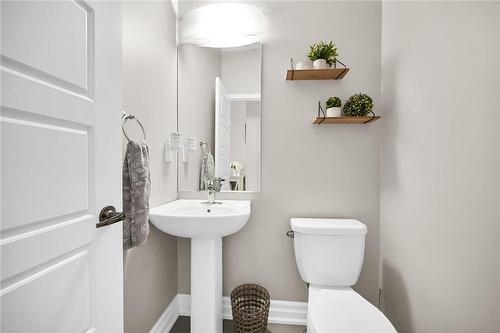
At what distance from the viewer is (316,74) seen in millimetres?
1760

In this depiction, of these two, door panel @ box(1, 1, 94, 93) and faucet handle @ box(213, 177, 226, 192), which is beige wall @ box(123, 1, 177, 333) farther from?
door panel @ box(1, 1, 94, 93)

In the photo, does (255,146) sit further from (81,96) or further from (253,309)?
(81,96)

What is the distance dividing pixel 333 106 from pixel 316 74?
0.23 meters

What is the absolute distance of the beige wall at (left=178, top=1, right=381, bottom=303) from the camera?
6.08ft

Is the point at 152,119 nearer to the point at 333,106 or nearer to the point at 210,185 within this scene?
the point at 210,185

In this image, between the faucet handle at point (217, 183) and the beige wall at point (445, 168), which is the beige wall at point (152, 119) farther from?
the beige wall at point (445, 168)

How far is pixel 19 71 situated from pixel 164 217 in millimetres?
962

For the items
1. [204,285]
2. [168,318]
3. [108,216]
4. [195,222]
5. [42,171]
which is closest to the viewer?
[42,171]

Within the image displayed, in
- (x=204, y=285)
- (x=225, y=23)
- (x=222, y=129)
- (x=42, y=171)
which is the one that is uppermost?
(x=225, y=23)

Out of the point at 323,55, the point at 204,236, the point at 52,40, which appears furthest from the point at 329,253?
the point at 52,40

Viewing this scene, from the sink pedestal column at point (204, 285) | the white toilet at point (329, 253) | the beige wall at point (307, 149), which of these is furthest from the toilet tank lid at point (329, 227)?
the sink pedestal column at point (204, 285)

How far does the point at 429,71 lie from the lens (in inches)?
51.0

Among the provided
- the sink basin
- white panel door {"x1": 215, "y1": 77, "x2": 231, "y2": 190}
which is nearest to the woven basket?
the sink basin

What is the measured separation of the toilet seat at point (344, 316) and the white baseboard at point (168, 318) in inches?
37.4
